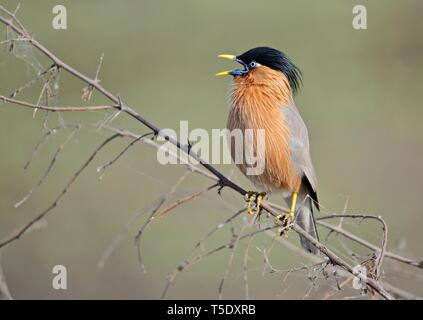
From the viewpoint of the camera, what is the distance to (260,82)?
171 inches

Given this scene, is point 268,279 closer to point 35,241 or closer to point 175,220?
point 175,220

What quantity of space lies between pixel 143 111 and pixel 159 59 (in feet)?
3.83

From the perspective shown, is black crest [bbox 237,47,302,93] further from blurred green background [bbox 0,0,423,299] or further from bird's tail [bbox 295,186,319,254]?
blurred green background [bbox 0,0,423,299]

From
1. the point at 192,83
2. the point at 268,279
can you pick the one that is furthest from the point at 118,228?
the point at 192,83

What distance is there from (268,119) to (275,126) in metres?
0.06

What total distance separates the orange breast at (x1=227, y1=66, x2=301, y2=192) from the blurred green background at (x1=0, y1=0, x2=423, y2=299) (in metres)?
2.67

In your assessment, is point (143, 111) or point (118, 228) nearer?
point (118, 228)

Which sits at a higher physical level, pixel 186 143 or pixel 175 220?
pixel 186 143

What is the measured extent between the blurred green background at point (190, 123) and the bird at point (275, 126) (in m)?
2.49

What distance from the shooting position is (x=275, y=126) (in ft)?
13.8

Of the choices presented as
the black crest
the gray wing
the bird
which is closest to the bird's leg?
the bird

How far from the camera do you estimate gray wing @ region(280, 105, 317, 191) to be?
4.23m

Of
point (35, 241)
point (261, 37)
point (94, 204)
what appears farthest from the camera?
point (261, 37)

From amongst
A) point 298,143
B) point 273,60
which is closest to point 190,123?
point 273,60
